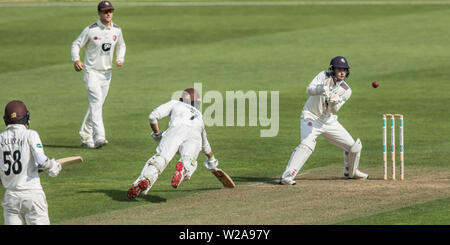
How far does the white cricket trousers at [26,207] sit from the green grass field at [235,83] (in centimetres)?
161

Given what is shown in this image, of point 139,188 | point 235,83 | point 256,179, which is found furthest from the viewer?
point 235,83

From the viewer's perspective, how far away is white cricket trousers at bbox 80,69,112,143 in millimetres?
17391

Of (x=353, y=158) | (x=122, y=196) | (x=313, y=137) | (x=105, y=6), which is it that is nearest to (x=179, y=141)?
(x=122, y=196)

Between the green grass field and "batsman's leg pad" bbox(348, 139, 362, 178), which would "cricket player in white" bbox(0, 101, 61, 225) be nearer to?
the green grass field

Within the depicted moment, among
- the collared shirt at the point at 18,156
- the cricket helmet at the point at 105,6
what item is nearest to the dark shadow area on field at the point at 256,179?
the cricket helmet at the point at 105,6

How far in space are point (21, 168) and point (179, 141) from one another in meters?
3.40

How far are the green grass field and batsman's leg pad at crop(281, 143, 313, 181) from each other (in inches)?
9.6

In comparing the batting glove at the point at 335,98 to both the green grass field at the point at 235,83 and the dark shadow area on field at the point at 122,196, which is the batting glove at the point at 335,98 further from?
the dark shadow area on field at the point at 122,196

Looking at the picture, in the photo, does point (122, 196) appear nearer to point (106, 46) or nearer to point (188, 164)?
point (188, 164)

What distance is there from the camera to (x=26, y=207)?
10.1 meters

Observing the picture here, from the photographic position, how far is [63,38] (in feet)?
107

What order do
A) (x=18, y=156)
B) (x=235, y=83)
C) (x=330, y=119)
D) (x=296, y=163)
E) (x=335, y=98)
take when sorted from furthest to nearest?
(x=235, y=83)
(x=330, y=119)
(x=335, y=98)
(x=296, y=163)
(x=18, y=156)

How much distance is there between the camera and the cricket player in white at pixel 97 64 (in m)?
17.4
